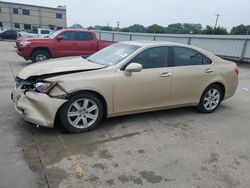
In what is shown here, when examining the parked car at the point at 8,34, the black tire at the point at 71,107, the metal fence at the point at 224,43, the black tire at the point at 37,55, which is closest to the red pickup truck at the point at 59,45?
the black tire at the point at 37,55

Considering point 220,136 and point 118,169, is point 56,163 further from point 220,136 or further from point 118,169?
point 220,136

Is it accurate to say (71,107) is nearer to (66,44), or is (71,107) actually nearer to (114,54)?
(114,54)

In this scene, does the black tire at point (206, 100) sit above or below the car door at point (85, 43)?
below

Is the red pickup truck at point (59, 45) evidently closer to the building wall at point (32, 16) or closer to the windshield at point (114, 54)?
the windshield at point (114, 54)

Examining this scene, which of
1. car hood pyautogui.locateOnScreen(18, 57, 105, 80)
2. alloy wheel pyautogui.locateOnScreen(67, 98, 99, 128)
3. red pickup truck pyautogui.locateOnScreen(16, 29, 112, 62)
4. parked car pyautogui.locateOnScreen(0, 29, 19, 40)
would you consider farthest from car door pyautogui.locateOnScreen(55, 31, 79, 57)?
parked car pyautogui.locateOnScreen(0, 29, 19, 40)

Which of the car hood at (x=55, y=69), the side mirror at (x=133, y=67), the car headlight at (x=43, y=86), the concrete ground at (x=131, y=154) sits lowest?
the concrete ground at (x=131, y=154)

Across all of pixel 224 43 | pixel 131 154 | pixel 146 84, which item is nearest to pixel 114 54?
pixel 146 84

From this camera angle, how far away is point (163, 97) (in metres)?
4.37

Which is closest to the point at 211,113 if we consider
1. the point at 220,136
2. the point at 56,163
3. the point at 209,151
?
the point at 220,136

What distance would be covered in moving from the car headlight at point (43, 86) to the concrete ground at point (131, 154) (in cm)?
73

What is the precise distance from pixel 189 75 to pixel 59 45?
7284 mm

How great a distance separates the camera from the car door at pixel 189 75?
14.6ft

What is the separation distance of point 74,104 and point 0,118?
5.26ft

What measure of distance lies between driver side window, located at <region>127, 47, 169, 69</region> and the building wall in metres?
55.3
